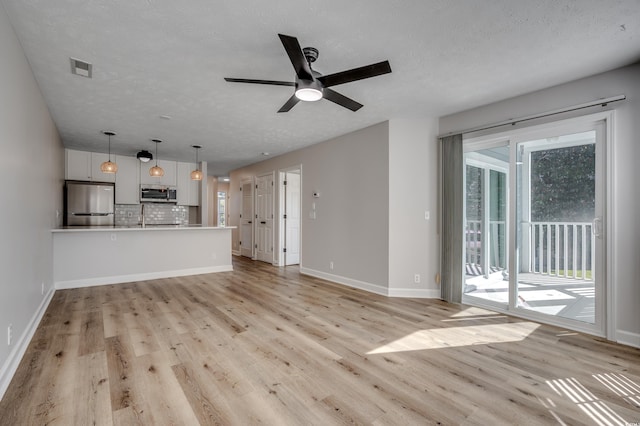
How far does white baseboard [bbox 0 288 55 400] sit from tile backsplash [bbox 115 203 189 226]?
3846mm

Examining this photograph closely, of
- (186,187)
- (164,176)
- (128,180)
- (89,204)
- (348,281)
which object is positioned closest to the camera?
(348,281)

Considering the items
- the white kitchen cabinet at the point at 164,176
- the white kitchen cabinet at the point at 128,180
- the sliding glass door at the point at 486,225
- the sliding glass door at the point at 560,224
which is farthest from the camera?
the white kitchen cabinet at the point at 164,176

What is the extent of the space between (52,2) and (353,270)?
4.41 metres

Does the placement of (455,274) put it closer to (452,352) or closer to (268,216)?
(452,352)

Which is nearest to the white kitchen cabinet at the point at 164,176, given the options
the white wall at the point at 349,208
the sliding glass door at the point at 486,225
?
the white wall at the point at 349,208

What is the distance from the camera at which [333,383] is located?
2.07m

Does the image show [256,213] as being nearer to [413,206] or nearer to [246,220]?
[246,220]

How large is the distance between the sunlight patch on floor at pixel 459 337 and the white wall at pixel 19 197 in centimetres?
281

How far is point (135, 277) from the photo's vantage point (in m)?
5.19

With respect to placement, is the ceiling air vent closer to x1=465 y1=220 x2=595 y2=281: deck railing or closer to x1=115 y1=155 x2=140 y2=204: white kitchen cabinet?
x1=115 y1=155 x2=140 y2=204: white kitchen cabinet

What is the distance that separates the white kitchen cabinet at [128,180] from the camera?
654 centimetres

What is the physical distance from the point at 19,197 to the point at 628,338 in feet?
18.0

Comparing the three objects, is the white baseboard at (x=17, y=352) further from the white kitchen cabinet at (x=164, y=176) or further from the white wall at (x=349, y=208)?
the white kitchen cabinet at (x=164, y=176)

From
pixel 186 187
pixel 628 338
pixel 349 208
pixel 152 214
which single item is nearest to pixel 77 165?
pixel 152 214
